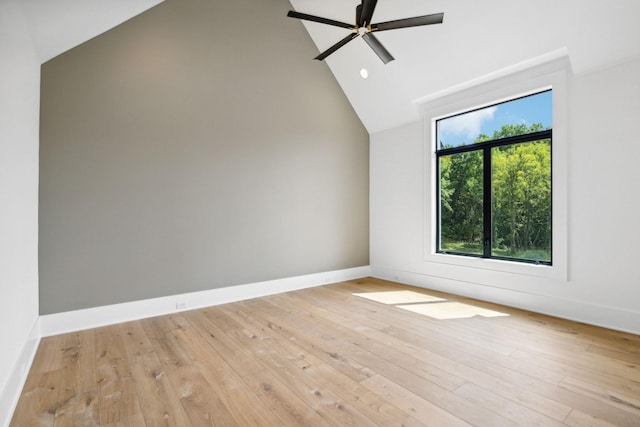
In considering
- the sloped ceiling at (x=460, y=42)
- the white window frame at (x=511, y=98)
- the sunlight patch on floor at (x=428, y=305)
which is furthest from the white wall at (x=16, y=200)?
the white window frame at (x=511, y=98)

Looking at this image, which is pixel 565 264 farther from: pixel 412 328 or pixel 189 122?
pixel 189 122

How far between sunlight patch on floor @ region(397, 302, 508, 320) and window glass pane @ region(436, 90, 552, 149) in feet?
7.27

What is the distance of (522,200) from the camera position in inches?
150

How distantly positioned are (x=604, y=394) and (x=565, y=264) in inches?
66.9

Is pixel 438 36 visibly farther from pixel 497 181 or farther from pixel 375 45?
pixel 497 181

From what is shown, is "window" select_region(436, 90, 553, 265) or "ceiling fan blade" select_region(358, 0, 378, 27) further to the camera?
"window" select_region(436, 90, 553, 265)

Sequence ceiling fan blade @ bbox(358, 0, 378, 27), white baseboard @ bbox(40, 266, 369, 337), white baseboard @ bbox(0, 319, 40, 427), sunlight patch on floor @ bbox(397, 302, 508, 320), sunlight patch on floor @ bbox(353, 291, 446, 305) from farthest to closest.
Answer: sunlight patch on floor @ bbox(353, 291, 446, 305)
sunlight patch on floor @ bbox(397, 302, 508, 320)
white baseboard @ bbox(40, 266, 369, 337)
ceiling fan blade @ bbox(358, 0, 378, 27)
white baseboard @ bbox(0, 319, 40, 427)

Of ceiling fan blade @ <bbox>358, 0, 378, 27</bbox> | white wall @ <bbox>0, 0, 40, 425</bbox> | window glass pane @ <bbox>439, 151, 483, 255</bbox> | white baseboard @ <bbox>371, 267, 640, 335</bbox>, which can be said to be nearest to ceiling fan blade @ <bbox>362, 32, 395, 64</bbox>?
ceiling fan blade @ <bbox>358, 0, 378, 27</bbox>

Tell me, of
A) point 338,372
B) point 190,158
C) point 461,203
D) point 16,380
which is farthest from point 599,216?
point 16,380

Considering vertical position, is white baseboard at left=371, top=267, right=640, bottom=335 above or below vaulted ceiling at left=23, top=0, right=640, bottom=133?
below

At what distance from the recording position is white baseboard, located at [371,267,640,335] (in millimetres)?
2961

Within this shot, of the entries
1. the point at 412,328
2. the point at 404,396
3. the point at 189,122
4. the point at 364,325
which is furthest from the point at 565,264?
the point at 189,122

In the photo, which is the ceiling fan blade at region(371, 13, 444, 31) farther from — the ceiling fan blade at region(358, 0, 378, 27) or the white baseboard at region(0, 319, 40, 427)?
the white baseboard at region(0, 319, 40, 427)

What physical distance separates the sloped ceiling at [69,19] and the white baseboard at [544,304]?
488 centimetres
